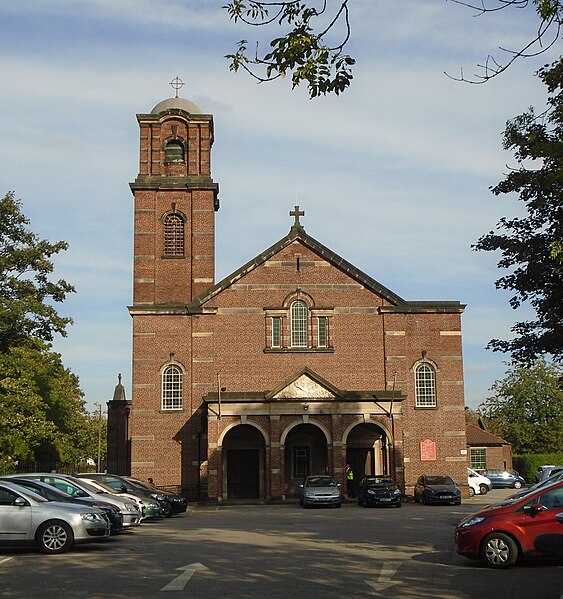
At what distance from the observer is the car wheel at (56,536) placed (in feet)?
60.3

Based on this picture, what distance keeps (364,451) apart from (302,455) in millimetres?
3035

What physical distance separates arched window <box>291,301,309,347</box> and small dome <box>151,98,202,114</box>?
478 inches

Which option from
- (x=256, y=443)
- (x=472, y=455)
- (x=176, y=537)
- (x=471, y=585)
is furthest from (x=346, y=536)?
(x=472, y=455)

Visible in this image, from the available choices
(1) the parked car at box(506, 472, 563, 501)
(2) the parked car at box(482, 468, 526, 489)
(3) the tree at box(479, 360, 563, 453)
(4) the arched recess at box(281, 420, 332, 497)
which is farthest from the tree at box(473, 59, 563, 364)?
(3) the tree at box(479, 360, 563, 453)

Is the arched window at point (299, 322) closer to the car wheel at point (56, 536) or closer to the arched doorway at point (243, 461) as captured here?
the arched doorway at point (243, 461)

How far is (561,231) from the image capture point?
23.1 m

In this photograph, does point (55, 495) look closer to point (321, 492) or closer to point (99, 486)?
point (99, 486)

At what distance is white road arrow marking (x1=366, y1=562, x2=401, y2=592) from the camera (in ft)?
44.2

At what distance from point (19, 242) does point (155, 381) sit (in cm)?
A: 910

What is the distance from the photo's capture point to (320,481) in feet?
127

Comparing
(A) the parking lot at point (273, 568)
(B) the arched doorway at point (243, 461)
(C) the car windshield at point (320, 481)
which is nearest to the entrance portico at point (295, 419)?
(B) the arched doorway at point (243, 461)

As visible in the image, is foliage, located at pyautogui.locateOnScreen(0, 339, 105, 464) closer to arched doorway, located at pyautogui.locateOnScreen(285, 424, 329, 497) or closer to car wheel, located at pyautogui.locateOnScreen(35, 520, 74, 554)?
arched doorway, located at pyautogui.locateOnScreen(285, 424, 329, 497)

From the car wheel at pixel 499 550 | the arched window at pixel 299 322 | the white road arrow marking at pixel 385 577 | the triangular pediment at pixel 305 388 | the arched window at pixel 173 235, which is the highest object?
the arched window at pixel 173 235

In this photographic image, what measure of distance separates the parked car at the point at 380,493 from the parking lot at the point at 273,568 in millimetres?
12661
